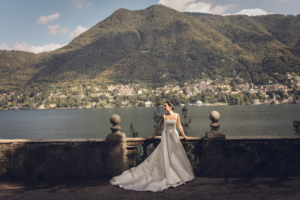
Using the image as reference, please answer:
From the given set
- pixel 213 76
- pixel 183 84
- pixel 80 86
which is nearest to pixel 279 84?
pixel 213 76

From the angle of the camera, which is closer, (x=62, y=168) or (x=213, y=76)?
(x=62, y=168)

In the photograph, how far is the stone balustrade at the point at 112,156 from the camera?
508cm

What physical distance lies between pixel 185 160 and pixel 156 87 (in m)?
174

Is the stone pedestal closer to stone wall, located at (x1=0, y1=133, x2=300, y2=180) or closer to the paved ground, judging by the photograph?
stone wall, located at (x1=0, y1=133, x2=300, y2=180)

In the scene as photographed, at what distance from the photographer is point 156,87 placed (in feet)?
586

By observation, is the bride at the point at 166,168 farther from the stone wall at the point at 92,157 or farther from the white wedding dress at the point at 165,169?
the stone wall at the point at 92,157

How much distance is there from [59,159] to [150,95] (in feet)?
512

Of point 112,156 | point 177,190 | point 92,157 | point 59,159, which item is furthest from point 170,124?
point 59,159

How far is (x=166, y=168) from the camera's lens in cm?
460

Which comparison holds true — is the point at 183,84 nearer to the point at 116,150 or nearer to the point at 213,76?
the point at 213,76

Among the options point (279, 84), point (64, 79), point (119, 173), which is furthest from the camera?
point (64, 79)

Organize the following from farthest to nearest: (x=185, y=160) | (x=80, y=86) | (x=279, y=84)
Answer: (x=80, y=86) → (x=279, y=84) → (x=185, y=160)

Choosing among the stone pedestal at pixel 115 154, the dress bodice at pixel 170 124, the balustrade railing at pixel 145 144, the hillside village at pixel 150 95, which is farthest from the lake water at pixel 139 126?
the hillside village at pixel 150 95

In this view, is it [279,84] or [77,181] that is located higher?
[279,84]
